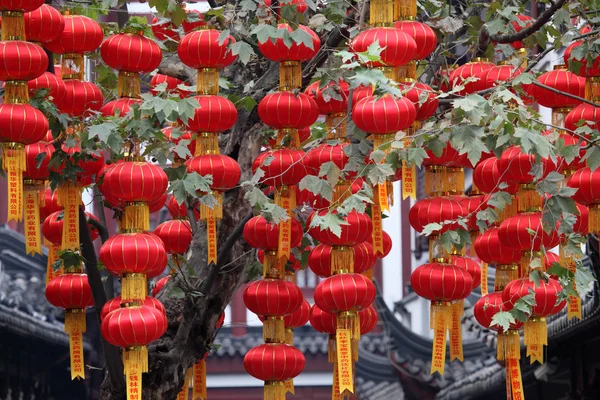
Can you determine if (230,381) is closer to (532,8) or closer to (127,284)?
(532,8)

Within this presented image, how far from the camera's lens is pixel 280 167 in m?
5.89

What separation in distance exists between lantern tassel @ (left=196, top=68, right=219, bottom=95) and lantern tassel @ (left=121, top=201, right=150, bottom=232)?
25.4 inches

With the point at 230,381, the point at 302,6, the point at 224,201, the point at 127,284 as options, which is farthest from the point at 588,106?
the point at 230,381

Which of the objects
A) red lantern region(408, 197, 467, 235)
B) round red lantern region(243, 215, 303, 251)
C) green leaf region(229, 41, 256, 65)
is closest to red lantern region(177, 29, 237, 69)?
green leaf region(229, 41, 256, 65)

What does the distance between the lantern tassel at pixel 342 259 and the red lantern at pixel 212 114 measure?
2.69 ft

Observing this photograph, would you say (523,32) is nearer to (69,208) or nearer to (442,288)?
(442,288)

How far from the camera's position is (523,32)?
6.20 m

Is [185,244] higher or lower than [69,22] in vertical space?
lower

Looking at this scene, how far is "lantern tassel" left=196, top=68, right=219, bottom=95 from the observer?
5.98 meters

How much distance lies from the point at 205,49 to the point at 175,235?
1.34 m

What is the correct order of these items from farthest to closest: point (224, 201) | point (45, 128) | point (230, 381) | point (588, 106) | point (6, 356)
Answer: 1. point (230, 381)
2. point (6, 356)
3. point (224, 201)
4. point (588, 106)
5. point (45, 128)

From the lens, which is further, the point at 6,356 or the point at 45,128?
the point at 6,356

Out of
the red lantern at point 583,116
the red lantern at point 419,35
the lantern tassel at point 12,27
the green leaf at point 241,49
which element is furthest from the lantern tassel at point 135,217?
the red lantern at point 583,116

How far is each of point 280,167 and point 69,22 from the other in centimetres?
128
